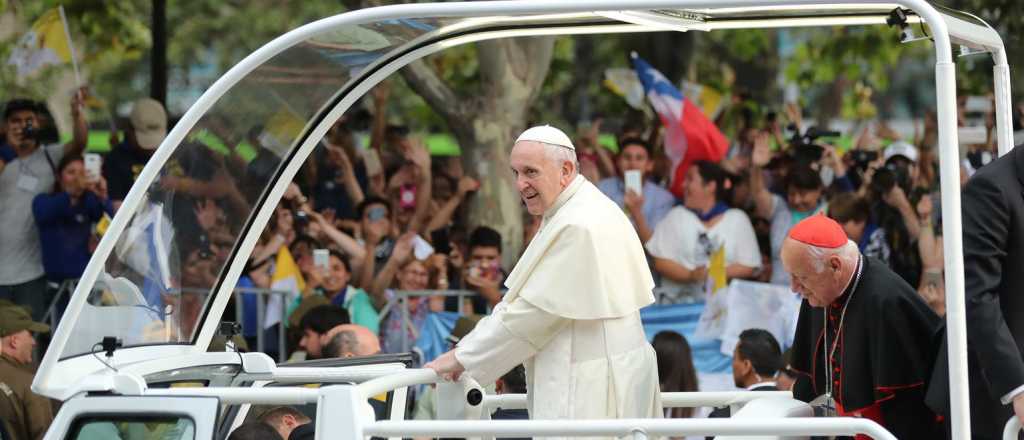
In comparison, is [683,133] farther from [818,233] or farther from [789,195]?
[818,233]

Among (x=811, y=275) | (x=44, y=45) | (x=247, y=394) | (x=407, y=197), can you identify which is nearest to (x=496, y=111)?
(x=407, y=197)

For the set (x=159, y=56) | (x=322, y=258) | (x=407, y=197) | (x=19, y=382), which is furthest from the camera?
(x=159, y=56)

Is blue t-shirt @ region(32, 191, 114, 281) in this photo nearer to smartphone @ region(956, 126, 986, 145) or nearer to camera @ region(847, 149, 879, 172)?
camera @ region(847, 149, 879, 172)

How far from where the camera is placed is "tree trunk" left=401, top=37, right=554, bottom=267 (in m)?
11.0

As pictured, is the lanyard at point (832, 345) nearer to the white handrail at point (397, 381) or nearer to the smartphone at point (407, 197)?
the white handrail at point (397, 381)

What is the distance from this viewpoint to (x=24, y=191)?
436 inches

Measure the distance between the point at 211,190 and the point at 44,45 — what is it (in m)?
6.41

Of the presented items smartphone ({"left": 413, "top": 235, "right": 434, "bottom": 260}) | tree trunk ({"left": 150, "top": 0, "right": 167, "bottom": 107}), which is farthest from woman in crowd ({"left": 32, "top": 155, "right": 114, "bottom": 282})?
smartphone ({"left": 413, "top": 235, "right": 434, "bottom": 260})

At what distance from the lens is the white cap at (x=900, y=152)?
11117mm

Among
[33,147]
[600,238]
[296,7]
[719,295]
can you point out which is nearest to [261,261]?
[33,147]

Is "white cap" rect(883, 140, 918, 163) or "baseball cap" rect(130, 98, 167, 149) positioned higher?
"baseball cap" rect(130, 98, 167, 149)

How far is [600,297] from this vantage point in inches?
211

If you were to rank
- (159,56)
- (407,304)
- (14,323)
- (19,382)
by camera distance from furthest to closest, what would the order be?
(159,56) < (407,304) < (14,323) < (19,382)

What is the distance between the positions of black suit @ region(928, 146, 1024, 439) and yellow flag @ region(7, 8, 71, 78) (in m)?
8.37
